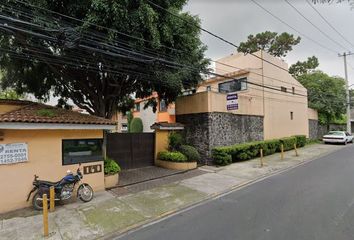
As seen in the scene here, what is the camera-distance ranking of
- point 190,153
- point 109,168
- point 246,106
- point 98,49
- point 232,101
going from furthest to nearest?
point 246,106 → point 232,101 → point 190,153 → point 109,168 → point 98,49

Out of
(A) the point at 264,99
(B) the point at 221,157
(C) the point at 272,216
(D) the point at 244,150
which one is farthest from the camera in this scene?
(A) the point at 264,99

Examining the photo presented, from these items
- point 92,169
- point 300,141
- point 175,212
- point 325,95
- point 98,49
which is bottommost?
point 175,212

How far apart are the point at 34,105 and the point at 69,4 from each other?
13.5 ft

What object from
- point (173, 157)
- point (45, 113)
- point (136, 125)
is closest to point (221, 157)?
point (173, 157)

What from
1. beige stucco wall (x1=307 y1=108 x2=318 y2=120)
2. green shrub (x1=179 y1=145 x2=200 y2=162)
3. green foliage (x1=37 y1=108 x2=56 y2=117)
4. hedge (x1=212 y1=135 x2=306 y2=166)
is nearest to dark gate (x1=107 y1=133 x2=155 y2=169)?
green shrub (x1=179 y1=145 x2=200 y2=162)

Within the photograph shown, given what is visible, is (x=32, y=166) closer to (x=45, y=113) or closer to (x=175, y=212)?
(x=45, y=113)

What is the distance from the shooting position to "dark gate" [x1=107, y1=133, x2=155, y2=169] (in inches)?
530

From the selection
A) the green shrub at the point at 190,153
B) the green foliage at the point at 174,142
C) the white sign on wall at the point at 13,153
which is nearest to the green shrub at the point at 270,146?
the green shrub at the point at 190,153

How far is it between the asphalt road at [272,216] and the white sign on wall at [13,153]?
4516mm

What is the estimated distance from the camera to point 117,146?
44.7 ft

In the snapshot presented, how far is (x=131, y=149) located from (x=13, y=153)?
22.5 feet

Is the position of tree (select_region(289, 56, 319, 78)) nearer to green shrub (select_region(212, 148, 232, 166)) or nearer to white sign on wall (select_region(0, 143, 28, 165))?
green shrub (select_region(212, 148, 232, 166))

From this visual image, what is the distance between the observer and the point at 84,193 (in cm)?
858

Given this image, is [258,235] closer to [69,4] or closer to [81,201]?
[81,201]
